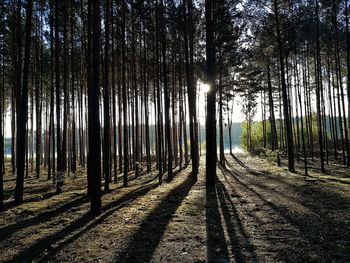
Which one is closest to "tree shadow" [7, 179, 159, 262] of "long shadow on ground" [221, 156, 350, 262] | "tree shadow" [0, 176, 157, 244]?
"tree shadow" [0, 176, 157, 244]

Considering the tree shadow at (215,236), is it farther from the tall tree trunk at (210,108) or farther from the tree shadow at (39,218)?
the tree shadow at (39,218)

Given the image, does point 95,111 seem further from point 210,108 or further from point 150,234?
point 210,108

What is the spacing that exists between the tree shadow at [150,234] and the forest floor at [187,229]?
0.7 inches

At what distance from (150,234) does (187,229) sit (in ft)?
2.67

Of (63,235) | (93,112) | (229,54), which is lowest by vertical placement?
(63,235)

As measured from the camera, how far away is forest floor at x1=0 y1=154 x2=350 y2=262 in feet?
17.7

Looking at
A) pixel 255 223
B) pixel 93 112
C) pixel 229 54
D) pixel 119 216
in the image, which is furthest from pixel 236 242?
pixel 229 54

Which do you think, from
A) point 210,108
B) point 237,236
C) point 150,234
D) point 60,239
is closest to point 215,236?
point 237,236

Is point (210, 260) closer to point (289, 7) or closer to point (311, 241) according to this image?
point (311, 241)

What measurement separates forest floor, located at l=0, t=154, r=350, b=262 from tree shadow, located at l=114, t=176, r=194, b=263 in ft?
0.05

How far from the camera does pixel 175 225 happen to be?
23.5ft

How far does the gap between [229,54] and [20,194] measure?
15.0 meters

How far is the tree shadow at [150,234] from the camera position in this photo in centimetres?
539

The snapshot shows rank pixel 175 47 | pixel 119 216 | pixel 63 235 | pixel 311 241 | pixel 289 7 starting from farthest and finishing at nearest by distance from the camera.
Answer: pixel 175 47
pixel 289 7
pixel 119 216
pixel 63 235
pixel 311 241
